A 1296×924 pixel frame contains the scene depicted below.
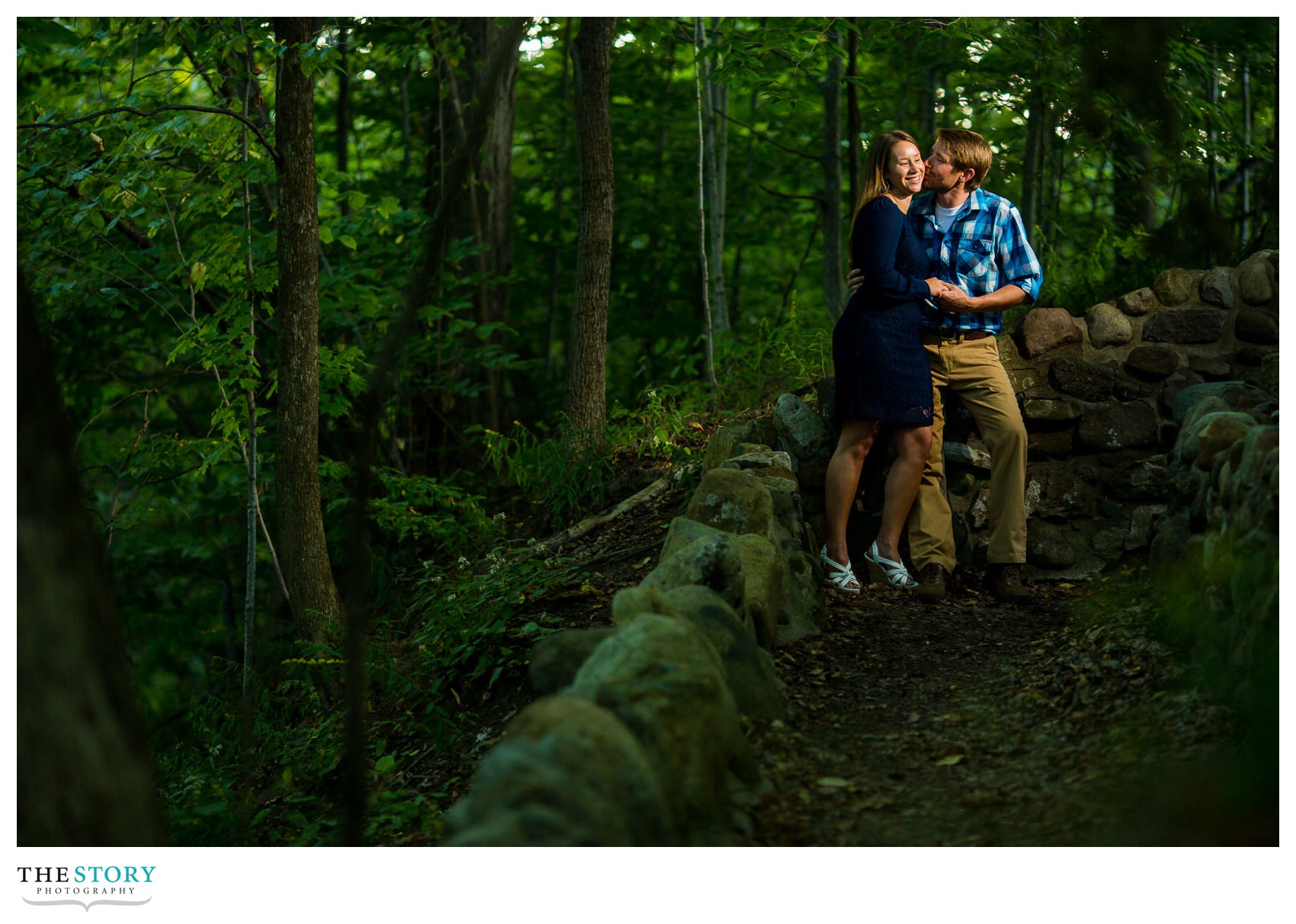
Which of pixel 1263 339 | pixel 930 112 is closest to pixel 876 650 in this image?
pixel 1263 339

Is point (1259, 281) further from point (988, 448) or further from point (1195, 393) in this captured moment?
point (988, 448)

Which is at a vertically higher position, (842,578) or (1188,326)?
(1188,326)

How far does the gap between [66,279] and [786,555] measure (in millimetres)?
4848

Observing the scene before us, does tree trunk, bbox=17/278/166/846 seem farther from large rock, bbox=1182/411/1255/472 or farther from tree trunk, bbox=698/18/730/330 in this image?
tree trunk, bbox=698/18/730/330

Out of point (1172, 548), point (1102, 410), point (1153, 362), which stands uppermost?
point (1153, 362)

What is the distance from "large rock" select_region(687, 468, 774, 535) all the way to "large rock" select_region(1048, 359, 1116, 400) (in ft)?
5.52

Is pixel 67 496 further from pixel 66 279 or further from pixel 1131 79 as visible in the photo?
pixel 66 279

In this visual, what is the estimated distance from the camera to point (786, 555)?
4512 mm

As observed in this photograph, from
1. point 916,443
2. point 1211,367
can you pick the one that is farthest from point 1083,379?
point 916,443

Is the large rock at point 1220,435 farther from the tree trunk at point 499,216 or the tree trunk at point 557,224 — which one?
the tree trunk at point 557,224

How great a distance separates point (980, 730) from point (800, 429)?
2053mm

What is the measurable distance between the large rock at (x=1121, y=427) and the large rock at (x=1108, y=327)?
34 centimetres

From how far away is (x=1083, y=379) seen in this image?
5.10m

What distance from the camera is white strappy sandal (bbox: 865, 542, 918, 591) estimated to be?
4793mm
